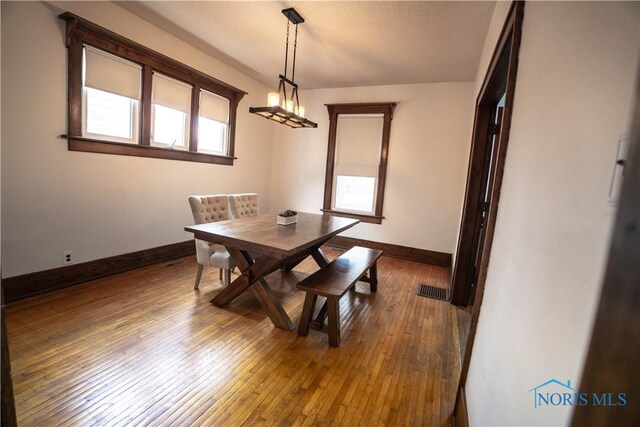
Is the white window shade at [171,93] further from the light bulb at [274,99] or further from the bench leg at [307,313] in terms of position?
the bench leg at [307,313]

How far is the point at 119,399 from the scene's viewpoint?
1.60 m

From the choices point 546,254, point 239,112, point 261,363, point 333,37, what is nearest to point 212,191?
point 239,112

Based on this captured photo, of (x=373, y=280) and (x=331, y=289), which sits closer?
(x=331, y=289)

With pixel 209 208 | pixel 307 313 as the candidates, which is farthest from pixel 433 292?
pixel 209 208

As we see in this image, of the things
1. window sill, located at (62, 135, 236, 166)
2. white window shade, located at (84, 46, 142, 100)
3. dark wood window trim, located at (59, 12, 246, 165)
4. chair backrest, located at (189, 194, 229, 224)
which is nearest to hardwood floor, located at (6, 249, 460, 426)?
chair backrest, located at (189, 194, 229, 224)

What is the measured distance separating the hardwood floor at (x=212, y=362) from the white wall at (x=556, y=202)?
78 cm

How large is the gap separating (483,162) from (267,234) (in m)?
2.22

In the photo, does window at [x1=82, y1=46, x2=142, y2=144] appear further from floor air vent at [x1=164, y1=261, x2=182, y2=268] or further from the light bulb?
the light bulb

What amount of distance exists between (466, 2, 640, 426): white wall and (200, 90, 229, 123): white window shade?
12.8 feet

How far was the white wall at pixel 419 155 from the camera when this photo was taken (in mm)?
4414

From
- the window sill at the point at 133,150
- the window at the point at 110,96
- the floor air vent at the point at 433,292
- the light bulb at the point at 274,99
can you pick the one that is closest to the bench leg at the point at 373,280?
the floor air vent at the point at 433,292

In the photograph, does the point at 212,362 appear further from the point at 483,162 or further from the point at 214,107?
the point at 214,107

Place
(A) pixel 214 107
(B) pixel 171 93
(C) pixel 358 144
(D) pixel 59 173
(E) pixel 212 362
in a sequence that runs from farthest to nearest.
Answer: (C) pixel 358 144 < (A) pixel 214 107 < (B) pixel 171 93 < (D) pixel 59 173 < (E) pixel 212 362

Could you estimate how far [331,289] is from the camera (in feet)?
7.45
